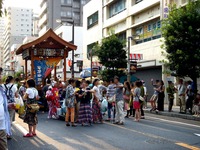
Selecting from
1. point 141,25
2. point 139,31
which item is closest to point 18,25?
point 139,31

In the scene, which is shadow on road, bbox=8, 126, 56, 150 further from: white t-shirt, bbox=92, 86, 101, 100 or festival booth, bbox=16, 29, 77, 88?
festival booth, bbox=16, 29, 77, 88

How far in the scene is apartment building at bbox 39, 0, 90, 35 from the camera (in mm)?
72062

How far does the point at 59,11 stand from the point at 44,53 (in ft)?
186

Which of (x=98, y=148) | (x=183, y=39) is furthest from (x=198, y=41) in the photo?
(x=98, y=148)

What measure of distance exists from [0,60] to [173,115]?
154806mm

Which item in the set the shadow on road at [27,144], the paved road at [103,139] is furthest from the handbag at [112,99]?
the shadow on road at [27,144]

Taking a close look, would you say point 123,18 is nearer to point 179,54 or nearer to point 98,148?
point 179,54

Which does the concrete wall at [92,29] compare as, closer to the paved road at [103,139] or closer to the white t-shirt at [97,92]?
the white t-shirt at [97,92]

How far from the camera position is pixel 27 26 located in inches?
5576

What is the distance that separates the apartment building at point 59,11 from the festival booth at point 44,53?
52.2 meters

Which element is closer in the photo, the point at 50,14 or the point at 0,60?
the point at 50,14

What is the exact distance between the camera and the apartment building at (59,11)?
72.1m

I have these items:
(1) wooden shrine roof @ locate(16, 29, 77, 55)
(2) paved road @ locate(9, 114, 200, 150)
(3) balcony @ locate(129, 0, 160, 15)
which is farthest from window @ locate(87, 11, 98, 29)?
(2) paved road @ locate(9, 114, 200, 150)

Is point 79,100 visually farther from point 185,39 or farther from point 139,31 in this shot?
point 139,31
